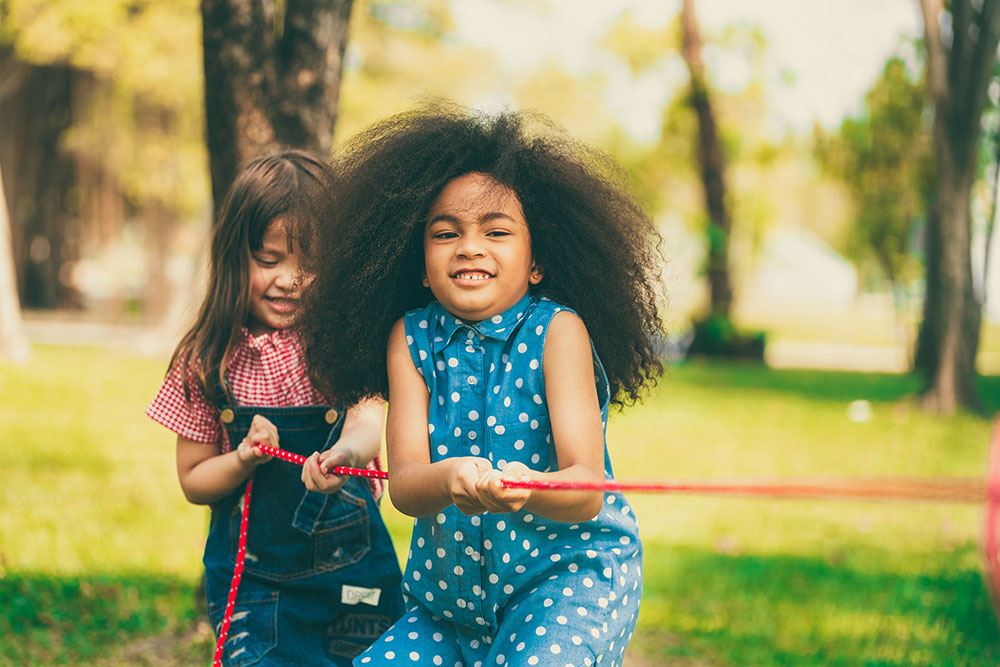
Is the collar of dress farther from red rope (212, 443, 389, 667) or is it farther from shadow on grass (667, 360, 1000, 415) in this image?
shadow on grass (667, 360, 1000, 415)

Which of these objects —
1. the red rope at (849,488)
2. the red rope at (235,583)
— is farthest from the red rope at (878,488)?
the red rope at (235,583)

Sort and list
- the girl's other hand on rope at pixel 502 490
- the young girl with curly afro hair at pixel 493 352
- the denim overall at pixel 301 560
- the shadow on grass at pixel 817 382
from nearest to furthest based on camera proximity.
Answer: the girl's other hand on rope at pixel 502 490 < the young girl with curly afro hair at pixel 493 352 < the denim overall at pixel 301 560 < the shadow on grass at pixel 817 382

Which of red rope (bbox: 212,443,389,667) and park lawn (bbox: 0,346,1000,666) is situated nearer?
red rope (bbox: 212,443,389,667)

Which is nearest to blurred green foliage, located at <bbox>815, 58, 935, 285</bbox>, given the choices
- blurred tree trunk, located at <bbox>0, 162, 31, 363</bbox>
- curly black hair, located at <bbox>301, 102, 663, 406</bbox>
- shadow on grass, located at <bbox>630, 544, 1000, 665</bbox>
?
shadow on grass, located at <bbox>630, 544, 1000, 665</bbox>

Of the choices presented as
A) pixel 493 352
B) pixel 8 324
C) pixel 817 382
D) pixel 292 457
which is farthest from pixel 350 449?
pixel 817 382

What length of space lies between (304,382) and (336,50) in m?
1.79

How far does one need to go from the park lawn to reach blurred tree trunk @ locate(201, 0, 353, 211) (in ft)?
5.57

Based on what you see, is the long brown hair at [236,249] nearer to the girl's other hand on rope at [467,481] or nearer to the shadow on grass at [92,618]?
the girl's other hand on rope at [467,481]

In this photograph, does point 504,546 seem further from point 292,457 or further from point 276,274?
point 276,274

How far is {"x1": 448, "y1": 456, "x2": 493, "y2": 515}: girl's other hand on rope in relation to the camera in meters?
1.85

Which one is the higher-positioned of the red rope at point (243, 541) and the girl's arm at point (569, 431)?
the girl's arm at point (569, 431)

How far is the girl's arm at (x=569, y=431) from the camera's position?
192 cm

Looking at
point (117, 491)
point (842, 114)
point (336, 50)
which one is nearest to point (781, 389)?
point (842, 114)

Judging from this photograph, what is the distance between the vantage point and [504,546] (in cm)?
213
